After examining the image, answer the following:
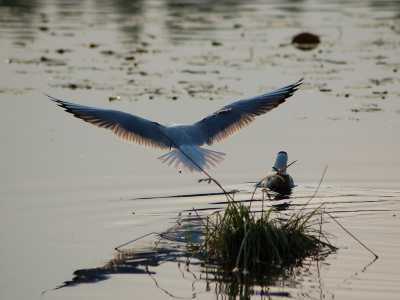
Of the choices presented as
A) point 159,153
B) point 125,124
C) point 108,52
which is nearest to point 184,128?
point 125,124

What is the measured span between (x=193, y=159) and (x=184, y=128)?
649 mm

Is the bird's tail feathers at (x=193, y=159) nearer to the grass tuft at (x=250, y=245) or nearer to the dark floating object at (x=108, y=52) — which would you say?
the grass tuft at (x=250, y=245)

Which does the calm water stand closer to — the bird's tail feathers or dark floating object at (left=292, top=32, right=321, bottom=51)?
dark floating object at (left=292, top=32, right=321, bottom=51)

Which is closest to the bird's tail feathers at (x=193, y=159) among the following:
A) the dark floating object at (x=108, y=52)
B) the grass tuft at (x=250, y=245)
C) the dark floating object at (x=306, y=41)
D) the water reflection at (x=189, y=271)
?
the water reflection at (x=189, y=271)

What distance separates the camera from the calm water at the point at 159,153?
17.6 feet

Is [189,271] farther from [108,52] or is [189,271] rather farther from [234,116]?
[108,52]

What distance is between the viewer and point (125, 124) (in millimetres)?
8070

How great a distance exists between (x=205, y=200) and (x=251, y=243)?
2.10 m

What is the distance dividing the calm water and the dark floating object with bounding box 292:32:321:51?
0.31 m

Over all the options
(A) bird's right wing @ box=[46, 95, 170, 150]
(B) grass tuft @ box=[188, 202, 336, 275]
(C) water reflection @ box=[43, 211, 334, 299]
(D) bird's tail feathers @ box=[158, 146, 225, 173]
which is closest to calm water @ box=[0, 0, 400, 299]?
(C) water reflection @ box=[43, 211, 334, 299]

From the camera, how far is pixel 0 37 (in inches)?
850

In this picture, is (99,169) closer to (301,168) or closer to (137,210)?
(137,210)

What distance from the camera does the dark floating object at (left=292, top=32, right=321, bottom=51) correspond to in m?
20.2

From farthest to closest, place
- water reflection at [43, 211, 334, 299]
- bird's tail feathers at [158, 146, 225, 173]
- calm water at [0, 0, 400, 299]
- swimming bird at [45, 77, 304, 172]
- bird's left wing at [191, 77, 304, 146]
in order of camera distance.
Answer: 1. bird's left wing at [191, 77, 304, 146]
2. swimming bird at [45, 77, 304, 172]
3. bird's tail feathers at [158, 146, 225, 173]
4. calm water at [0, 0, 400, 299]
5. water reflection at [43, 211, 334, 299]
